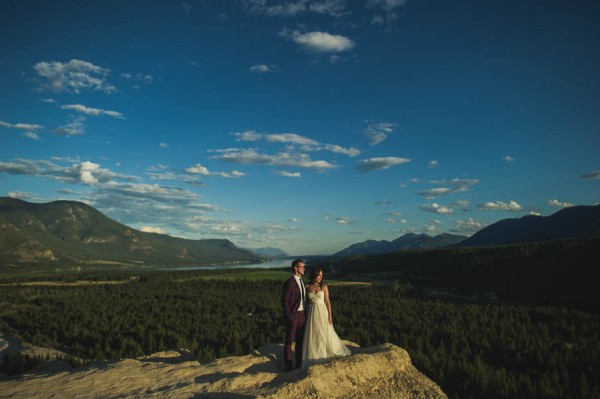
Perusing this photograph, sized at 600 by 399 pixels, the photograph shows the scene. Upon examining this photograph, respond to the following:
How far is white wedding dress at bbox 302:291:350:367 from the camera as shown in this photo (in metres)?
8.20

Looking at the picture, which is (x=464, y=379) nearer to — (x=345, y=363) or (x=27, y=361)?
(x=345, y=363)

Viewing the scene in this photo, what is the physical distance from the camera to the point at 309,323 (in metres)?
8.20

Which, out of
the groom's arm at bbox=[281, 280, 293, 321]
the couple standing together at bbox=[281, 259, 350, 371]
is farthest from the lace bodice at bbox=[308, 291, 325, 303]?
the groom's arm at bbox=[281, 280, 293, 321]

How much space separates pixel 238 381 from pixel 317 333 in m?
2.37

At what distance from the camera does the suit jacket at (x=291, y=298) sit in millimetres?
7887

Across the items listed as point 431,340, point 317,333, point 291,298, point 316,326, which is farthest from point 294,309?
point 431,340

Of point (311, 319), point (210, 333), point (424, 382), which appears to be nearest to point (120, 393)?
point (311, 319)

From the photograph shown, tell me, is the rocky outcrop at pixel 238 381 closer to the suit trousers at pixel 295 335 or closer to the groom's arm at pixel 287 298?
the suit trousers at pixel 295 335

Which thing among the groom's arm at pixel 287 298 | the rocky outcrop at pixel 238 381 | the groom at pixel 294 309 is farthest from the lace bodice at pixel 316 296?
the rocky outcrop at pixel 238 381

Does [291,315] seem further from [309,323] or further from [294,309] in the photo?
[309,323]

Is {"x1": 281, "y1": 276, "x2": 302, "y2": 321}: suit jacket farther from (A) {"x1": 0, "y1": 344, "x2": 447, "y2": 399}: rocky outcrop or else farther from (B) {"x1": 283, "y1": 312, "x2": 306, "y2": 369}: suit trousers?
(A) {"x1": 0, "y1": 344, "x2": 447, "y2": 399}: rocky outcrop

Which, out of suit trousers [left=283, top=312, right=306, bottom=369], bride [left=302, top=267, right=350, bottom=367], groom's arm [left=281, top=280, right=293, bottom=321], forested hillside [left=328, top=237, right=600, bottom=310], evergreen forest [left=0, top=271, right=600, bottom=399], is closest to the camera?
groom's arm [left=281, top=280, right=293, bottom=321]

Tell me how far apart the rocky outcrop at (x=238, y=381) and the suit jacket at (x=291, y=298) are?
134 centimetres

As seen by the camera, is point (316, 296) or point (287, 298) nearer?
point (287, 298)
